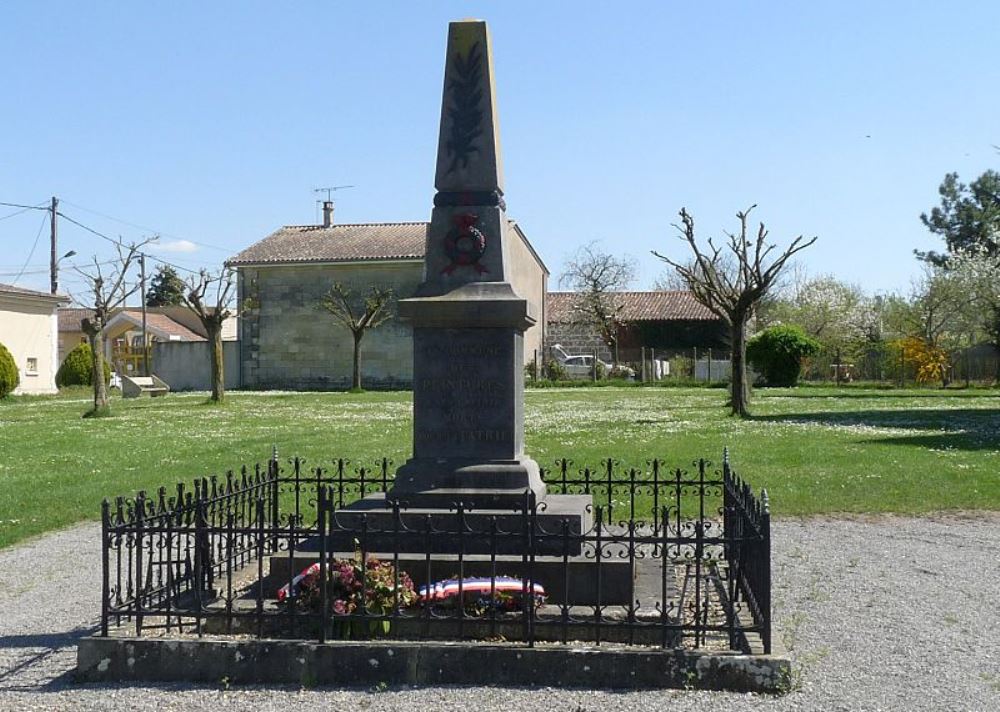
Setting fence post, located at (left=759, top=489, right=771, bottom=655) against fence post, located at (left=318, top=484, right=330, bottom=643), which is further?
fence post, located at (left=318, top=484, right=330, bottom=643)

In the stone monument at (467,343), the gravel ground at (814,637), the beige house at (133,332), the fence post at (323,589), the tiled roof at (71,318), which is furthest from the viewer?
the tiled roof at (71,318)

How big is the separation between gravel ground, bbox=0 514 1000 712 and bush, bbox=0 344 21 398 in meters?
31.1

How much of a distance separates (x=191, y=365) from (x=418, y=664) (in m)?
45.3

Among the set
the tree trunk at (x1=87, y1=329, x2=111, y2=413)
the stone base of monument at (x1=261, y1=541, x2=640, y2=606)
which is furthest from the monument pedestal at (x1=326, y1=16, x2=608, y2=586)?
the tree trunk at (x1=87, y1=329, x2=111, y2=413)

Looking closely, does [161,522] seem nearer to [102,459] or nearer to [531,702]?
[531,702]

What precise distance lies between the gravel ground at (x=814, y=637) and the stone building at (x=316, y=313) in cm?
3620

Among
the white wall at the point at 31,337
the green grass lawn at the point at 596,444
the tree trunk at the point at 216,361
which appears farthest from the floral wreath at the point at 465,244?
the white wall at the point at 31,337

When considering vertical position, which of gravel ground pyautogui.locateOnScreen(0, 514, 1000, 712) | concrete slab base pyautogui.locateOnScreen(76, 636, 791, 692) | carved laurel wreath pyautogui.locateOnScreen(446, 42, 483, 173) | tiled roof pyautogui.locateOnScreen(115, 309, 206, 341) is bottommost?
gravel ground pyautogui.locateOnScreen(0, 514, 1000, 712)

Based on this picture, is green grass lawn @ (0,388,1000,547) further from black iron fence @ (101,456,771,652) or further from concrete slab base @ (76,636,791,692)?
concrete slab base @ (76,636,791,692)

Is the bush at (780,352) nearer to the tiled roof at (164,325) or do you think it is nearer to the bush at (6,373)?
the bush at (6,373)

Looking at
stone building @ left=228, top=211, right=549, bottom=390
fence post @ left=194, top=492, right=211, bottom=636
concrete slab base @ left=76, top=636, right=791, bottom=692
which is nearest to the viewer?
concrete slab base @ left=76, top=636, right=791, bottom=692

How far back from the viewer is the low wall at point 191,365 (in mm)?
48906

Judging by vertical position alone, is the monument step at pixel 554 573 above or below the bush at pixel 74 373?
below

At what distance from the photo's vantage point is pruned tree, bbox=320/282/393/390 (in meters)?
43.3
